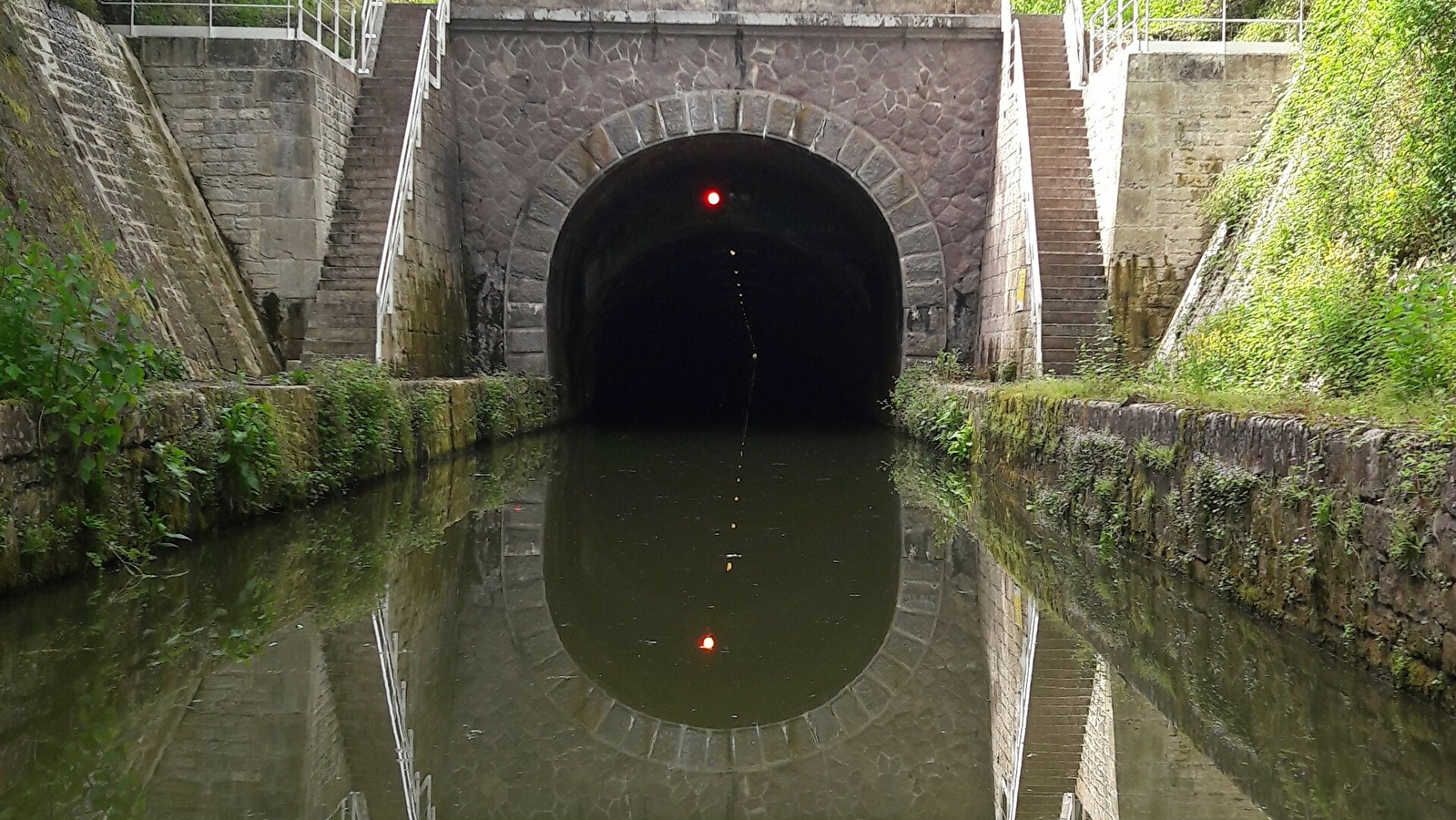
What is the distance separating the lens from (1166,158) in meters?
13.6

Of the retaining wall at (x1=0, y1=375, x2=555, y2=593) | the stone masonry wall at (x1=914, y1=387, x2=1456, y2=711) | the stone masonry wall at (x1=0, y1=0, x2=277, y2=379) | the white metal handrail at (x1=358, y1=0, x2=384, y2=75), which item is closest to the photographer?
the stone masonry wall at (x1=914, y1=387, x2=1456, y2=711)

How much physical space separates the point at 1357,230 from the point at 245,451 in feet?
25.3

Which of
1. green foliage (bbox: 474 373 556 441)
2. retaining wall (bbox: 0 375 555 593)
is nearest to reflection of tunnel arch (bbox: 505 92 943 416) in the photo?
green foliage (bbox: 474 373 556 441)

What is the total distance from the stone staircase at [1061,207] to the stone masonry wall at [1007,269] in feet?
0.76

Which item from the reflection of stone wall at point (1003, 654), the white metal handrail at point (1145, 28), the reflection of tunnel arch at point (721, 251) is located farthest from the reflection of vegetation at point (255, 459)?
the white metal handrail at point (1145, 28)

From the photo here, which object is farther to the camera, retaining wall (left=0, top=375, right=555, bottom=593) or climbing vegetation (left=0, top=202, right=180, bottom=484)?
climbing vegetation (left=0, top=202, right=180, bottom=484)

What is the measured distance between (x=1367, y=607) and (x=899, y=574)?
2445 millimetres

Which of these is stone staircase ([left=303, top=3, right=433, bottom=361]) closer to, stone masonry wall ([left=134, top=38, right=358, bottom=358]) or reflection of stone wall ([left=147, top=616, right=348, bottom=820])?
stone masonry wall ([left=134, top=38, right=358, bottom=358])

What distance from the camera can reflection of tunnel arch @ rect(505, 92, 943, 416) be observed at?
54.6 feet

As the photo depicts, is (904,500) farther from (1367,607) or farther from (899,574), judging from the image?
(1367,607)

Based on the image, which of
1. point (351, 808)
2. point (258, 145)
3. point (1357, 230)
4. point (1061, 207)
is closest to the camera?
point (351, 808)

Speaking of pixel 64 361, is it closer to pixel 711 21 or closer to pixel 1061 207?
pixel 1061 207

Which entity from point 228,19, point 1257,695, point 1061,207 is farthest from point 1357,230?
point 228,19

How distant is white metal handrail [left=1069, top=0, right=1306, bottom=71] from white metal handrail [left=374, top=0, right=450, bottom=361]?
768 centimetres
